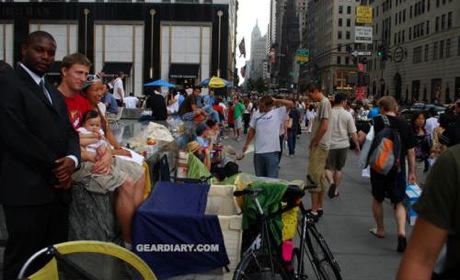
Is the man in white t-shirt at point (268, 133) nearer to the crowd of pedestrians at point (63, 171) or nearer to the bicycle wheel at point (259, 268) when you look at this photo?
the crowd of pedestrians at point (63, 171)

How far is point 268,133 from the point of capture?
8.61 meters

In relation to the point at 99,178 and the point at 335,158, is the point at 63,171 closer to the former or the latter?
the point at 99,178

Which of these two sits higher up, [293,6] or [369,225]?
[293,6]

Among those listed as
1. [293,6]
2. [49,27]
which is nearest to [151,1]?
[49,27]

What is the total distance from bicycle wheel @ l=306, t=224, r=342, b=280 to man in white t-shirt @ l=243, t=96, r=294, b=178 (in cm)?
382

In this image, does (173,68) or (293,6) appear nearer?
(173,68)

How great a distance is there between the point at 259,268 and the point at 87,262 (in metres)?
1.49

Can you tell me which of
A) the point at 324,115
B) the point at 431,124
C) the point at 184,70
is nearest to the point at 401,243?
the point at 324,115

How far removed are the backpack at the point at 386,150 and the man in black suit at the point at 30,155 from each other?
4329mm

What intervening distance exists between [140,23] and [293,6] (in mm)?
137580

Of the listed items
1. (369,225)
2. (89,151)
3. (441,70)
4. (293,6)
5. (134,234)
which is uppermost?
(293,6)

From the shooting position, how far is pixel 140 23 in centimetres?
4638

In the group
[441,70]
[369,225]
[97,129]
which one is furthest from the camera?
[441,70]

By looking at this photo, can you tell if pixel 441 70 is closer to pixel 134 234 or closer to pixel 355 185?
pixel 355 185
